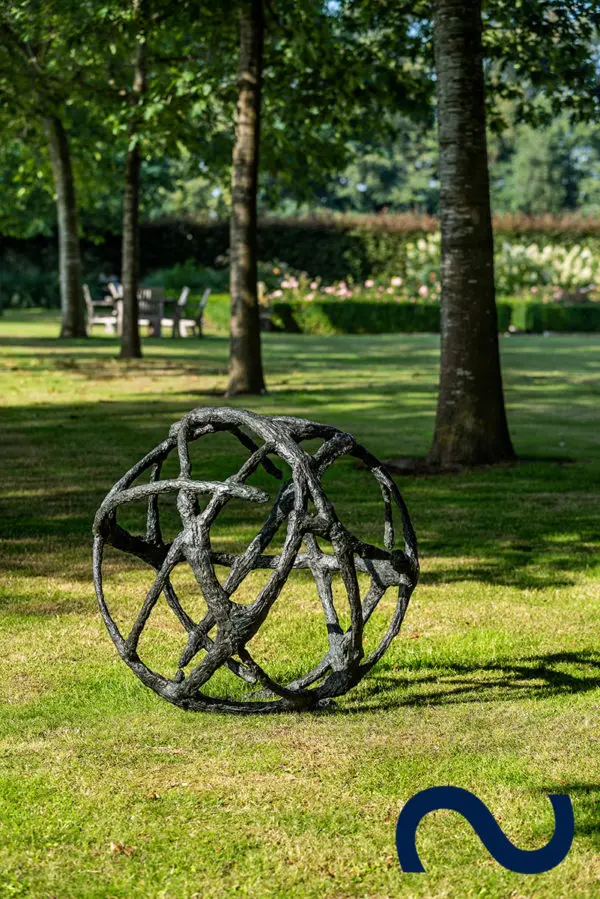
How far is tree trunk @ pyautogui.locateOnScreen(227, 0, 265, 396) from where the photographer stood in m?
16.0

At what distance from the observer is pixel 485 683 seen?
534cm

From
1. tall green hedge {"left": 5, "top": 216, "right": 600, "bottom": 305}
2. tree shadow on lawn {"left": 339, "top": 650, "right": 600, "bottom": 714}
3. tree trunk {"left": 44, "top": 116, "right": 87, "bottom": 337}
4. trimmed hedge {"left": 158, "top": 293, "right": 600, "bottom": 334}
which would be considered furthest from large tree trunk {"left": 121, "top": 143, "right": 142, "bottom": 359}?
tall green hedge {"left": 5, "top": 216, "right": 600, "bottom": 305}

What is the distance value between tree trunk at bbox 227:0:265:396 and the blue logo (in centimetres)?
1279

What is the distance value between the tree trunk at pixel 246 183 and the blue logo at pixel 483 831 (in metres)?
12.8

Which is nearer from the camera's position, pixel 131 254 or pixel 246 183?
pixel 246 183

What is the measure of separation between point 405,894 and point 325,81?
575 inches

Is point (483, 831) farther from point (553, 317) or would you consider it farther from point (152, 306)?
point (553, 317)

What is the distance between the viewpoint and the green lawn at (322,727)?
3590 millimetres

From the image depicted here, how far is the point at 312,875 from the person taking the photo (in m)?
3.52

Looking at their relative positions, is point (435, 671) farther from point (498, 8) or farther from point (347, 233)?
point (347, 233)

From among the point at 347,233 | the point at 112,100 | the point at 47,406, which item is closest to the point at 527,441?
the point at 47,406

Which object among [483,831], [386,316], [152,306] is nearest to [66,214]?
[152,306]

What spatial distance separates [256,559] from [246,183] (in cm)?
1205

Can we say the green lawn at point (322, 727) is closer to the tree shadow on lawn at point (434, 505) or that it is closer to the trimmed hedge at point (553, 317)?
the tree shadow on lawn at point (434, 505)
